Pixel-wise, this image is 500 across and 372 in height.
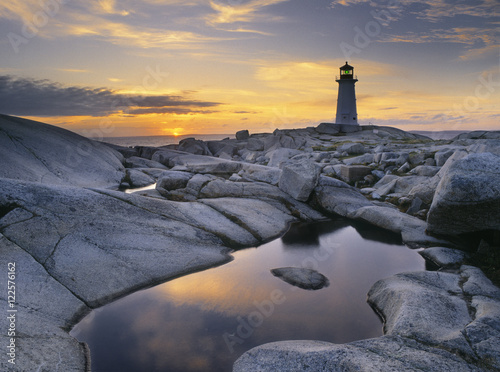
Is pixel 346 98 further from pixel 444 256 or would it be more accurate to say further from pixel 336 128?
Answer: pixel 444 256

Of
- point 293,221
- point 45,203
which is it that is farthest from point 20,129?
point 293,221

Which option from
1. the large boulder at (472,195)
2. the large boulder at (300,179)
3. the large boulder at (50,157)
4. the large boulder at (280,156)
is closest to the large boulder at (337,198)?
the large boulder at (300,179)

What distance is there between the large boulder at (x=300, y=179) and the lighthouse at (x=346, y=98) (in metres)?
66.2

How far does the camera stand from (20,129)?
23.3m

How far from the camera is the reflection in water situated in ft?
26.2

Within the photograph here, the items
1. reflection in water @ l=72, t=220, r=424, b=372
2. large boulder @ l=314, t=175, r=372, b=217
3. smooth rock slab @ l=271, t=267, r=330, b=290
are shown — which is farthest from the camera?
large boulder @ l=314, t=175, r=372, b=217

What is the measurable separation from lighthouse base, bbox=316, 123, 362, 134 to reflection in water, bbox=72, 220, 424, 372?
7072 centimetres

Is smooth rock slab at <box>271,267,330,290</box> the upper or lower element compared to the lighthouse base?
lower

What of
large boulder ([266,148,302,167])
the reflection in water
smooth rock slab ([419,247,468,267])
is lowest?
the reflection in water

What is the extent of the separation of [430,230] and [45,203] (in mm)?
16356

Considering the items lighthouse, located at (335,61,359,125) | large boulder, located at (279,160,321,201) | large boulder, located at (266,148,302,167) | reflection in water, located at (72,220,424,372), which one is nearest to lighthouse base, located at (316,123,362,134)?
lighthouse, located at (335,61,359,125)

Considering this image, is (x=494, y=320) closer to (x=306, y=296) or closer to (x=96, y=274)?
(x=306, y=296)

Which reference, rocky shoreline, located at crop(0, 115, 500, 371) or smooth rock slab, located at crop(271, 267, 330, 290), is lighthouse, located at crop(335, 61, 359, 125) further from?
smooth rock slab, located at crop(271, 267, 330, 290)

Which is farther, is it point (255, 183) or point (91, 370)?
point (255, 183)
